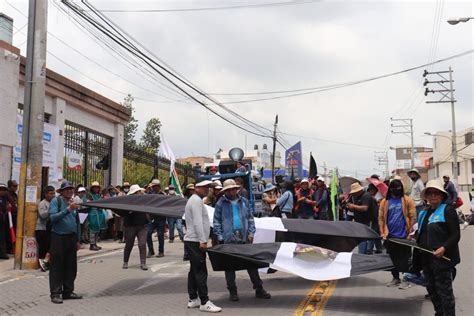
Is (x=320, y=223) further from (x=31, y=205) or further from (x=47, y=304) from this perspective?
(x=31, y=205)

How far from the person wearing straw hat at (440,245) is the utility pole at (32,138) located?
8.05m

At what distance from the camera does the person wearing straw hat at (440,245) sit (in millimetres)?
5652

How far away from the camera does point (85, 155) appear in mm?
18031

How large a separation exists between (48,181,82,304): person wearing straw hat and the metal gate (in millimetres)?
9322

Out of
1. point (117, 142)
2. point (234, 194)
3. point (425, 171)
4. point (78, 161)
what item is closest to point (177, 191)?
point (78, 161)

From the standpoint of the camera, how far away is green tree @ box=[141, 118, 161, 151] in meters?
45.9

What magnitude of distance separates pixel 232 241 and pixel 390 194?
2.67 metres

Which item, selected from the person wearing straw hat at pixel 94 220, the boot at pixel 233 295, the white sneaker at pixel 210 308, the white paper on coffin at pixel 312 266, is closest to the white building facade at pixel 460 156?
the person wearing straw hat at pixel 94 220

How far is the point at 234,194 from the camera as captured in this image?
299 inches

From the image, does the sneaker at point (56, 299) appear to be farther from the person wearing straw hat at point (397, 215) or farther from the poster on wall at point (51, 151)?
the poster on wall at point (51, 151)

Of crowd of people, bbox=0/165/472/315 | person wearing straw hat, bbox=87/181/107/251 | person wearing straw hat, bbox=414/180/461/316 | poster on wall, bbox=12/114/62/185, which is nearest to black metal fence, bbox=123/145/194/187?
poster on wall, bbox=12/114/62/185

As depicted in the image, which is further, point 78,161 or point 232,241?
point 78,161

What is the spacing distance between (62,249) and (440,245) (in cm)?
536

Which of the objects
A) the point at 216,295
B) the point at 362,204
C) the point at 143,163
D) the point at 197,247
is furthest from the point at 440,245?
the point at 143,163
